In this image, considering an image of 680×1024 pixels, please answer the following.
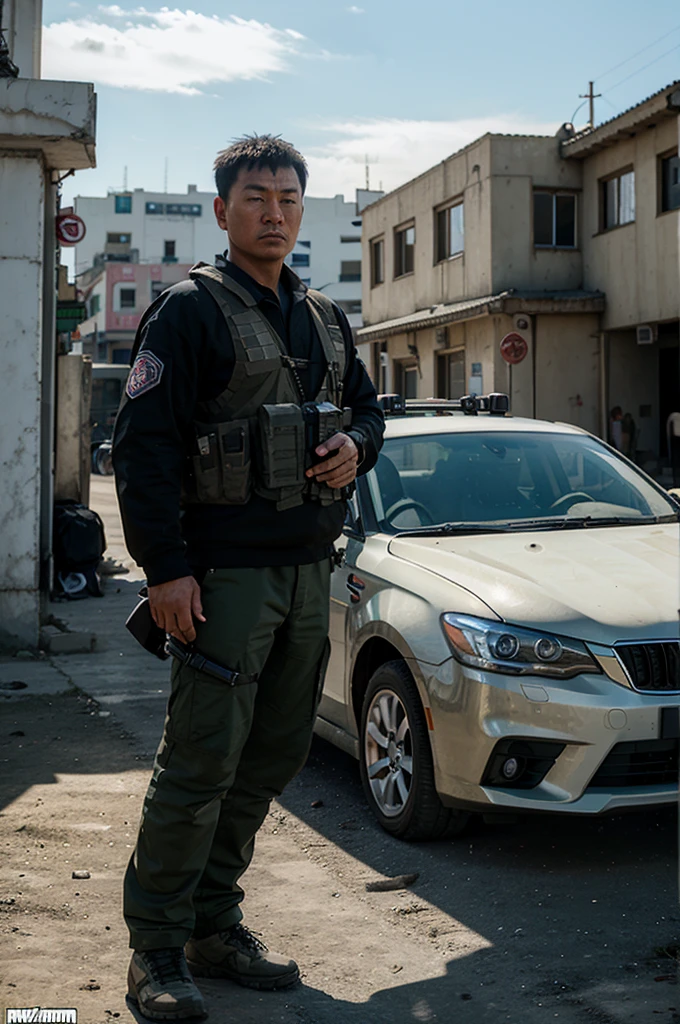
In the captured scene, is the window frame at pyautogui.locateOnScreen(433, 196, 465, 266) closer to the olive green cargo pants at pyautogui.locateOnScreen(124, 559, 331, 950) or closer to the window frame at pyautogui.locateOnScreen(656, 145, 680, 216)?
the window frame at pyautogui.locateOnScreen(656, 145, 680, 216)

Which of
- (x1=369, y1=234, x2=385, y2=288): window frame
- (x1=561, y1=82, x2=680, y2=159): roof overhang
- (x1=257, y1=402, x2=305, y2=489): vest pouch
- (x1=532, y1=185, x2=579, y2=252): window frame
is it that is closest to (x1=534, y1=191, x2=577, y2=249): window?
(x1=532, y1=185, x2=579, y2=252): window frame

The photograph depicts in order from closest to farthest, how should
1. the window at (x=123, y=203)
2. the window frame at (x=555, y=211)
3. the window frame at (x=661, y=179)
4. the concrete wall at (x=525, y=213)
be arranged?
the window frame at (x=661, y=179) → the concrete wall at (x=525, y=213) → the window frame at (x=555, y=211) → the window at (x=123, y=203)

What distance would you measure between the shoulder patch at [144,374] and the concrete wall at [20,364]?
16.9 feet

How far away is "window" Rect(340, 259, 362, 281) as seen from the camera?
80.4m

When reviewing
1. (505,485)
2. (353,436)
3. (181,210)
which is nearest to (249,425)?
(353,436)

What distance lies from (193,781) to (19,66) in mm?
6752

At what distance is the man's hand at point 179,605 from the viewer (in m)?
2.90

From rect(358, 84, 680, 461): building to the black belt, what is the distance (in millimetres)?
19481

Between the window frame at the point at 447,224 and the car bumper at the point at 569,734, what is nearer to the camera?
the car bumper at the point at 569,734

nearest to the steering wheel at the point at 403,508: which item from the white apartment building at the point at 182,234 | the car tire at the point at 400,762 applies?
the car tire at the point at 400,762

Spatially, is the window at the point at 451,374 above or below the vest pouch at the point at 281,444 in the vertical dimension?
above

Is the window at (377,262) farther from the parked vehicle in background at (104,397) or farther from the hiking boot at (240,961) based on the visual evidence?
the hiking boot at (240,961)

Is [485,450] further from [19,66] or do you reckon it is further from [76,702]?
[19,66]

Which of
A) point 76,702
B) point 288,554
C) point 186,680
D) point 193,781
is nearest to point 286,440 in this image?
point 288,554
